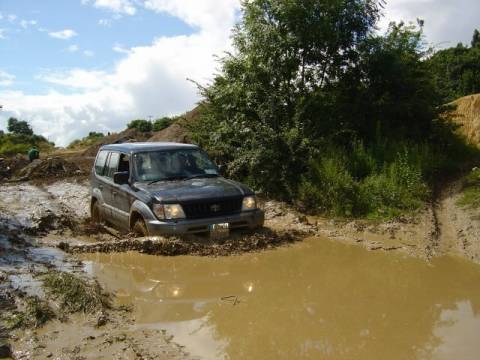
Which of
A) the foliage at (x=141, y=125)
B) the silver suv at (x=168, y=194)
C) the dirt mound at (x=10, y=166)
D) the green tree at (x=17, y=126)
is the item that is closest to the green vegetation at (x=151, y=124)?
the foliage at (x=141, y=125)

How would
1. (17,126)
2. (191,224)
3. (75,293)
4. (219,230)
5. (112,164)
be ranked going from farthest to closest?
1. (17,126)
2. (112,164)
3. (219,230)
4. (191,224)
5. (75,293)

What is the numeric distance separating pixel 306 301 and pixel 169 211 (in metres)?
2.68

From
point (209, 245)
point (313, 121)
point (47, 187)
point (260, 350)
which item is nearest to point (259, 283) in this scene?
point (209, 245)

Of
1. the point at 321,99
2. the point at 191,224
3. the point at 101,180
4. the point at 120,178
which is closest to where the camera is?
the point at 191,224

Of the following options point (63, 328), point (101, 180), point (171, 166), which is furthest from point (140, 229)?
point (63, 328)

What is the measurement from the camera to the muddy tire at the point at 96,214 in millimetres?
10102

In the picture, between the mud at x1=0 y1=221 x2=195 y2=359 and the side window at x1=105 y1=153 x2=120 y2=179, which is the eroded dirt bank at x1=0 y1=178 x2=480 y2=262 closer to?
the side window at x1=105 y1=153 x2=120 y2=179

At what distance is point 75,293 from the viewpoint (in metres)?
5.62

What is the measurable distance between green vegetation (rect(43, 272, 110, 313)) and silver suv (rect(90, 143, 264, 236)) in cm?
174

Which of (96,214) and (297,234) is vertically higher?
(96,214)

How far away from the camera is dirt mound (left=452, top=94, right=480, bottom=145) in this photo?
1585 centimetres

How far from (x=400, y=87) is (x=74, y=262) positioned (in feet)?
30.7

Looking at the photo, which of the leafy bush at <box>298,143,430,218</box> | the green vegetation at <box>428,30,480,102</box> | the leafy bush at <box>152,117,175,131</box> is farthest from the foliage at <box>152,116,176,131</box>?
the leafy bush at <box>298,143,430,218</box>

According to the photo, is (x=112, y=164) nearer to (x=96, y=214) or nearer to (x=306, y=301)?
(x=96, y=214)
